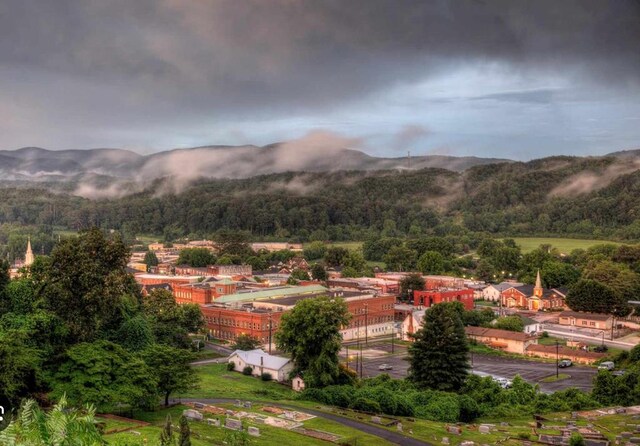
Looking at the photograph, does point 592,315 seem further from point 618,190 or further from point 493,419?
point 618,190

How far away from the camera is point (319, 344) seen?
1350 inches

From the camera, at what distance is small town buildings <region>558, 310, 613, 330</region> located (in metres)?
56.0

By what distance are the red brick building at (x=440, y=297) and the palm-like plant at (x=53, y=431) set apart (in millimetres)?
56685

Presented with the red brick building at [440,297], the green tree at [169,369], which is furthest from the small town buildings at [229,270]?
the green tree at [169,369]

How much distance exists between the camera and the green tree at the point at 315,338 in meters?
33.4

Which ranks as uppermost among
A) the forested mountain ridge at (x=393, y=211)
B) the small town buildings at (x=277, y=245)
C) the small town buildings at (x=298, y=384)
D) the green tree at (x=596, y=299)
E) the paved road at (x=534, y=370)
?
the forested mountain ridge at (x=393, y=211)

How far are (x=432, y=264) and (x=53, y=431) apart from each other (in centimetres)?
7623

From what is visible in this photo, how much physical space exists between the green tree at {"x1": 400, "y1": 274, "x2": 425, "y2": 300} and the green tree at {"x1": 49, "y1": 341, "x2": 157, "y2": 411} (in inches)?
1709

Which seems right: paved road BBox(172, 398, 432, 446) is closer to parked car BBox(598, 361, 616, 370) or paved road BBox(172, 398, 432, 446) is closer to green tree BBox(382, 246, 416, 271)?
parked car BBox(598, 361, 616, 370)

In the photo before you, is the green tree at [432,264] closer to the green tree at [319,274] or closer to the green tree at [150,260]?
the green tree at [319,274]

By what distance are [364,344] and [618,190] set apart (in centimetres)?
11415

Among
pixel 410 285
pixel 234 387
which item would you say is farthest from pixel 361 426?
pixel 410 285

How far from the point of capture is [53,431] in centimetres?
814

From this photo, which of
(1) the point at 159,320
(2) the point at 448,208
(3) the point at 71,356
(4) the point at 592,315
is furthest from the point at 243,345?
(2) the point at 448,208
